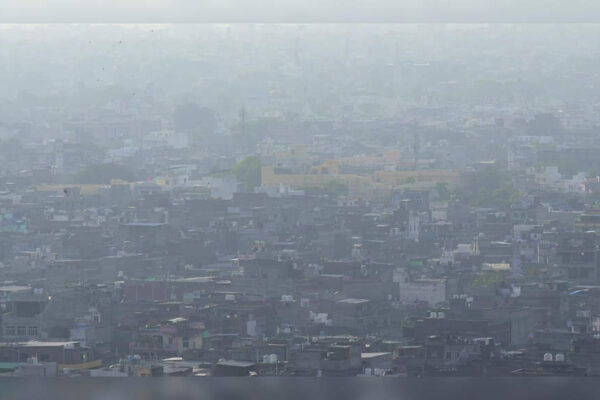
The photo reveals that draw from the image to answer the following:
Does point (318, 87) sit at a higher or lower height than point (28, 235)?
higher

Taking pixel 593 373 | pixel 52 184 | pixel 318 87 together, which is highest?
pixel 318 87

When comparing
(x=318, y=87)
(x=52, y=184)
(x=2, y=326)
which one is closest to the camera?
(x=2, y=326)

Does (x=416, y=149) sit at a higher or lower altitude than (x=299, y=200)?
higher

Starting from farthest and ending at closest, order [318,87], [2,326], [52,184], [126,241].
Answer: [318,87] < [52,184] < [126,241] < [2,326]

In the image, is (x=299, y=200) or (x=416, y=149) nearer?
(x=299, y=200)

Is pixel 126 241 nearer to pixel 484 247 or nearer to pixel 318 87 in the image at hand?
pixel 484 247

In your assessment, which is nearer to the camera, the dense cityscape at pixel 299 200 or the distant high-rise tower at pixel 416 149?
the dense cityscape at pixel 299 200

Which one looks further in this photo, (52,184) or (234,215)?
(52,184)

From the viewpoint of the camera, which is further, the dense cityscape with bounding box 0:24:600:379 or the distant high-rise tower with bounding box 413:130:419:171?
the distant high-rise tower with bounding box 413:130:419:171

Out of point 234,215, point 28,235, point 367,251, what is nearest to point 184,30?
point 234,215
